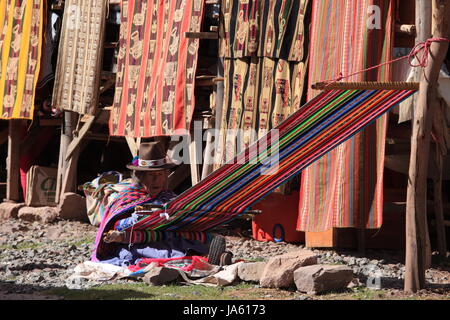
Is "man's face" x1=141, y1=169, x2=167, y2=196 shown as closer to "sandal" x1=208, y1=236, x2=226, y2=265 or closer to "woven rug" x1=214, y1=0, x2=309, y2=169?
"sandal" x1=208, y1=236, x2=226, y2=265

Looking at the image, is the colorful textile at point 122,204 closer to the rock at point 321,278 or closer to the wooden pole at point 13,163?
the rock at point 321,278

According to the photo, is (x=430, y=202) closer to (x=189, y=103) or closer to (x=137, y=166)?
(x=189, y=103)

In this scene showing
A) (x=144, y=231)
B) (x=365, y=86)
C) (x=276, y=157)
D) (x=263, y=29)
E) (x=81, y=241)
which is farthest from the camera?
(x=81, y=241)

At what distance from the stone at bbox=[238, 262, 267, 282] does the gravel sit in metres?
0.82

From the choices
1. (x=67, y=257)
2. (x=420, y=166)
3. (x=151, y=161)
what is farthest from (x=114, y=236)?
(x=420, y=166)

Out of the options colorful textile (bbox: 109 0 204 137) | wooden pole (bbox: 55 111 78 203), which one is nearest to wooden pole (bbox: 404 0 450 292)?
colorful textile (bbox: 109 0 204 137)

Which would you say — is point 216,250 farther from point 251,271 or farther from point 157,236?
point 157,236

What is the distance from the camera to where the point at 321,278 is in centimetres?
553

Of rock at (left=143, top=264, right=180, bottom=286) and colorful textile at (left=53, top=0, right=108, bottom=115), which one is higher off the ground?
colorful textile at (left=53, top=0, right=108, bottom=115)

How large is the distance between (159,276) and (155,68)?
4.64m

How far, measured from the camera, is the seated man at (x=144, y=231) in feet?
20.7

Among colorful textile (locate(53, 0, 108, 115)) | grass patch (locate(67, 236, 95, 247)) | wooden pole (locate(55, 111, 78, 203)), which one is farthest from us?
wooden pole (locate(55, 111, 78, 203))

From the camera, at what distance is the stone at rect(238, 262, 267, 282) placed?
5965 millimetres
